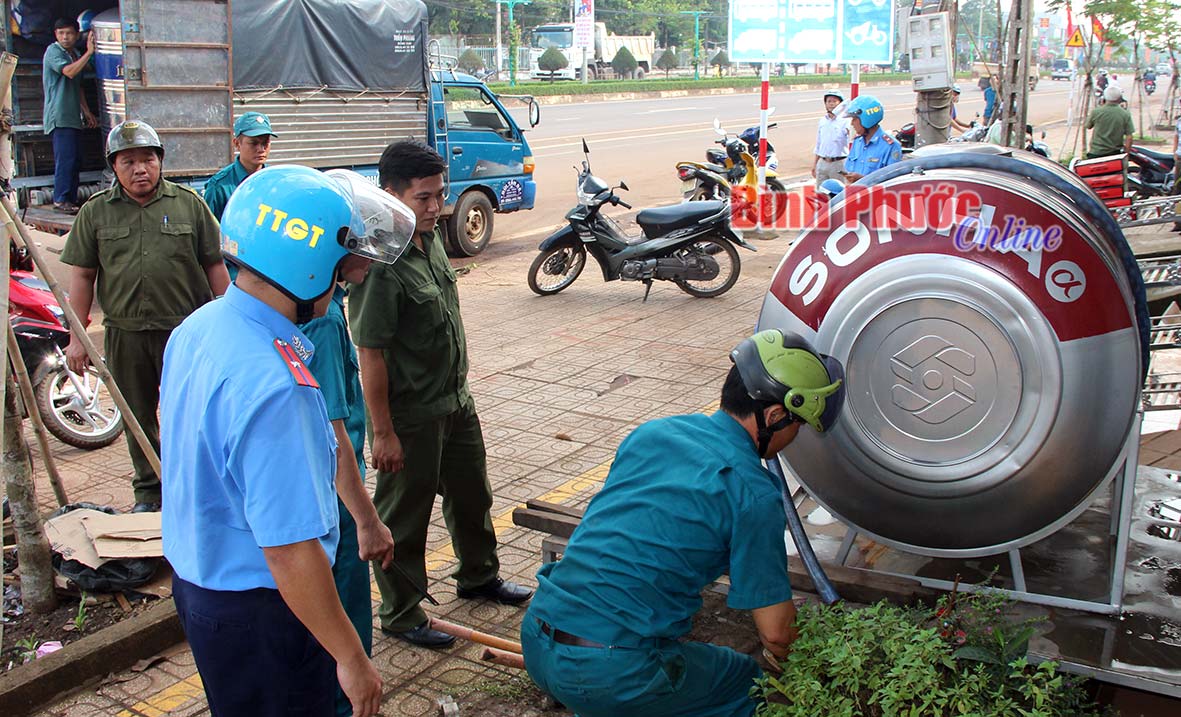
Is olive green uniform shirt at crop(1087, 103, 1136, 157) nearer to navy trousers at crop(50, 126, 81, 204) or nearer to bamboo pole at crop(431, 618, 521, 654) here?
navy trousers at crop(50, 126, 81, 204)

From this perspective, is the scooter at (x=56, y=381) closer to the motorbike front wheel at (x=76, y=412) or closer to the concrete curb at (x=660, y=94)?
the motorbike front wheel at (x=76, y=412)

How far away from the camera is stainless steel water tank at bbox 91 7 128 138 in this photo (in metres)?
9.06

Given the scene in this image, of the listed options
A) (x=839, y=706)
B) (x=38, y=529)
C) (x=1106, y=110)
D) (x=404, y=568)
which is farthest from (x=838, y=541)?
(x=1106, y=110)

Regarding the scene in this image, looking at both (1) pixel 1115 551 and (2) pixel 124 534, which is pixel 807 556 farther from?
(2) pixel 124 534

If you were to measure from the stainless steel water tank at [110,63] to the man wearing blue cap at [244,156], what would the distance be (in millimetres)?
3897

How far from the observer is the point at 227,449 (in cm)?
217

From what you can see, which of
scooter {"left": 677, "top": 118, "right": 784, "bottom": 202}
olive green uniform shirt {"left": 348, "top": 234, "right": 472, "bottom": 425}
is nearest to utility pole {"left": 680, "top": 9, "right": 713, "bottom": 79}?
scooter {"left": 677, "top": 118, "right": 784, "bottom": 202}

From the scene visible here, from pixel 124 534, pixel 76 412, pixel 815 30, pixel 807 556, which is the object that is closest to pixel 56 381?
pixel 76 412

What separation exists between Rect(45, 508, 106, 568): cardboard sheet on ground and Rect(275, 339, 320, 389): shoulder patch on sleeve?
256 cm

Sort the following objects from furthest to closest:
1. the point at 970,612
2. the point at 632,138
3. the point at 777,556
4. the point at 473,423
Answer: the point at 632,138 < the point at 473,423 < the point at 970,612 < the point at 777,556

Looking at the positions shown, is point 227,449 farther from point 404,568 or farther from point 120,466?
point 120,466

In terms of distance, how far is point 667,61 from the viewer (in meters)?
65.1

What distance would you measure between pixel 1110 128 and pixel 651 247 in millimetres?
8070

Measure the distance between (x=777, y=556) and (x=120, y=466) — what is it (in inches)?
183
